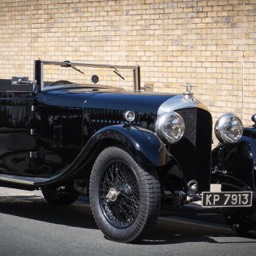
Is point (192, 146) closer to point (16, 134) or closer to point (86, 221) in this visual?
point (86, 221)

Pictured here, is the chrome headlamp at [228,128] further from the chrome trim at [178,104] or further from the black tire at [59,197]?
the black tire at [59,197]

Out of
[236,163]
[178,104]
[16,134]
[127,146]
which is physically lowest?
[236,163]

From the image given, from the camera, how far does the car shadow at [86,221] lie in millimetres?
6824

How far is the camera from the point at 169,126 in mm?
6496

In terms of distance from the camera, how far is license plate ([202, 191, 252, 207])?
630 centimetres

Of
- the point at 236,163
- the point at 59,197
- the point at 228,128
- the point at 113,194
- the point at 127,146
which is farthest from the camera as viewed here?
the point at 59,197

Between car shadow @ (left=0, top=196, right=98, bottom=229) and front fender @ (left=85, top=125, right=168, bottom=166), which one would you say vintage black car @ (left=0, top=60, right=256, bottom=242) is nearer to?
front fender @ (left=85, top=125, right=168, bottom=166)

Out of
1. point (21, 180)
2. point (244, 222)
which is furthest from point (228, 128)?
point (21, 180)

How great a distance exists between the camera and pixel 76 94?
759 cm

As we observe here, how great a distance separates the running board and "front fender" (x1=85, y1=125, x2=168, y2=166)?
3.31 feet

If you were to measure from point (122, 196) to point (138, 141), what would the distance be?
51 cm

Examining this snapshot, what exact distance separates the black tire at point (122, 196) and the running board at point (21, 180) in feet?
2.95

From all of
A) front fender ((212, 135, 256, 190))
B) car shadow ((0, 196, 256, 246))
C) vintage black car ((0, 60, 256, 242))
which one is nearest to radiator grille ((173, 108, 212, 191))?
vintage black car ((0, 60, 256, 242))

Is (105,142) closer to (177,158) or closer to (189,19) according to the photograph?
(177,158)
